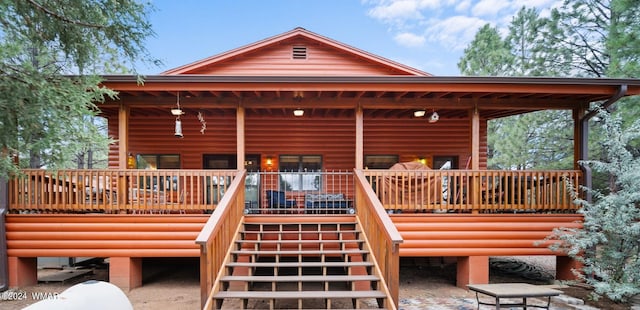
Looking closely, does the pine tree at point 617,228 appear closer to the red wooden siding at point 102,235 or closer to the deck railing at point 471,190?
the deck railing at point 471,190

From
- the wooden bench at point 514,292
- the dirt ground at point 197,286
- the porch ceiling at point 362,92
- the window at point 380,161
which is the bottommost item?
the dirt ground at point 197,286

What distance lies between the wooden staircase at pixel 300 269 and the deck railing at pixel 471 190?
105 centimetres

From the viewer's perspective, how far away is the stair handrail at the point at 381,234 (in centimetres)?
393

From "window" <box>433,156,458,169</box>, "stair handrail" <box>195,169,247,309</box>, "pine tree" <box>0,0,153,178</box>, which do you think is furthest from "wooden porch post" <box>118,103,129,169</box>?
"window" <box>433,156,458,169</box>

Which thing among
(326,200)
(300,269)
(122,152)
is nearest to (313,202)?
(326,200)

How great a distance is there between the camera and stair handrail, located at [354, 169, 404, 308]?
3932 millimetres

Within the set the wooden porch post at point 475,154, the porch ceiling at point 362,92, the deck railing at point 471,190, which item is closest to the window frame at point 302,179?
the porch ceiling at point 362,92

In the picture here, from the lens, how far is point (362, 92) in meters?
6.14

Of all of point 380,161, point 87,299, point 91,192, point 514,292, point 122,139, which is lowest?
point 514,292

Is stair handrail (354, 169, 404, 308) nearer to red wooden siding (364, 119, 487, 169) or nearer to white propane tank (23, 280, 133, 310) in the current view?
white propane tank (23, 280, 133, 310)

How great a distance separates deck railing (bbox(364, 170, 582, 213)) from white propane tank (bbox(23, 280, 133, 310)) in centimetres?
419

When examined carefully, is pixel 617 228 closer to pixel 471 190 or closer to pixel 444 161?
pixel 471 190

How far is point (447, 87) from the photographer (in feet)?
19.1

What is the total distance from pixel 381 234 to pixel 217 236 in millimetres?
2260
